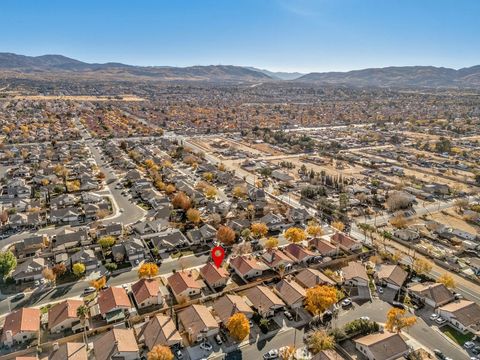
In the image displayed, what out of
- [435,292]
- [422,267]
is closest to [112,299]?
[435,292]

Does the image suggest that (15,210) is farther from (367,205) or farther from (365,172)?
(365,172)

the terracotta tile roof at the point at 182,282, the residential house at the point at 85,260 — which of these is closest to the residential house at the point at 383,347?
the terracotta tile roof at the point at 182,282

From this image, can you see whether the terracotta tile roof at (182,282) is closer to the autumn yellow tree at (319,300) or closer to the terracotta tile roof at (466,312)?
the autumn yellow tree at (319,300)

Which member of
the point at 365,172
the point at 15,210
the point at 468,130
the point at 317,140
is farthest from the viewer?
the point at 468,130

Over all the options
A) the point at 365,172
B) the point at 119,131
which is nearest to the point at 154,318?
the point at 365,172

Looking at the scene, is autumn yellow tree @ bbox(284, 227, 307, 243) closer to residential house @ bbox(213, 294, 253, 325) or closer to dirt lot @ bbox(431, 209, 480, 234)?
residential house @ bbox(213, 294, 253, 325)

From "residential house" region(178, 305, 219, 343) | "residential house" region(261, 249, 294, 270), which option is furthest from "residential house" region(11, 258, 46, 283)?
"residential house" region(261, 249, 294, 270)

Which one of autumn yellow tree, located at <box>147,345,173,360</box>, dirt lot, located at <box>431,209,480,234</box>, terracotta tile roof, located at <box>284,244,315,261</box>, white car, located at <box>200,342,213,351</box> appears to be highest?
autumn yellow tree, located at <box>147,345,173,360</box>
